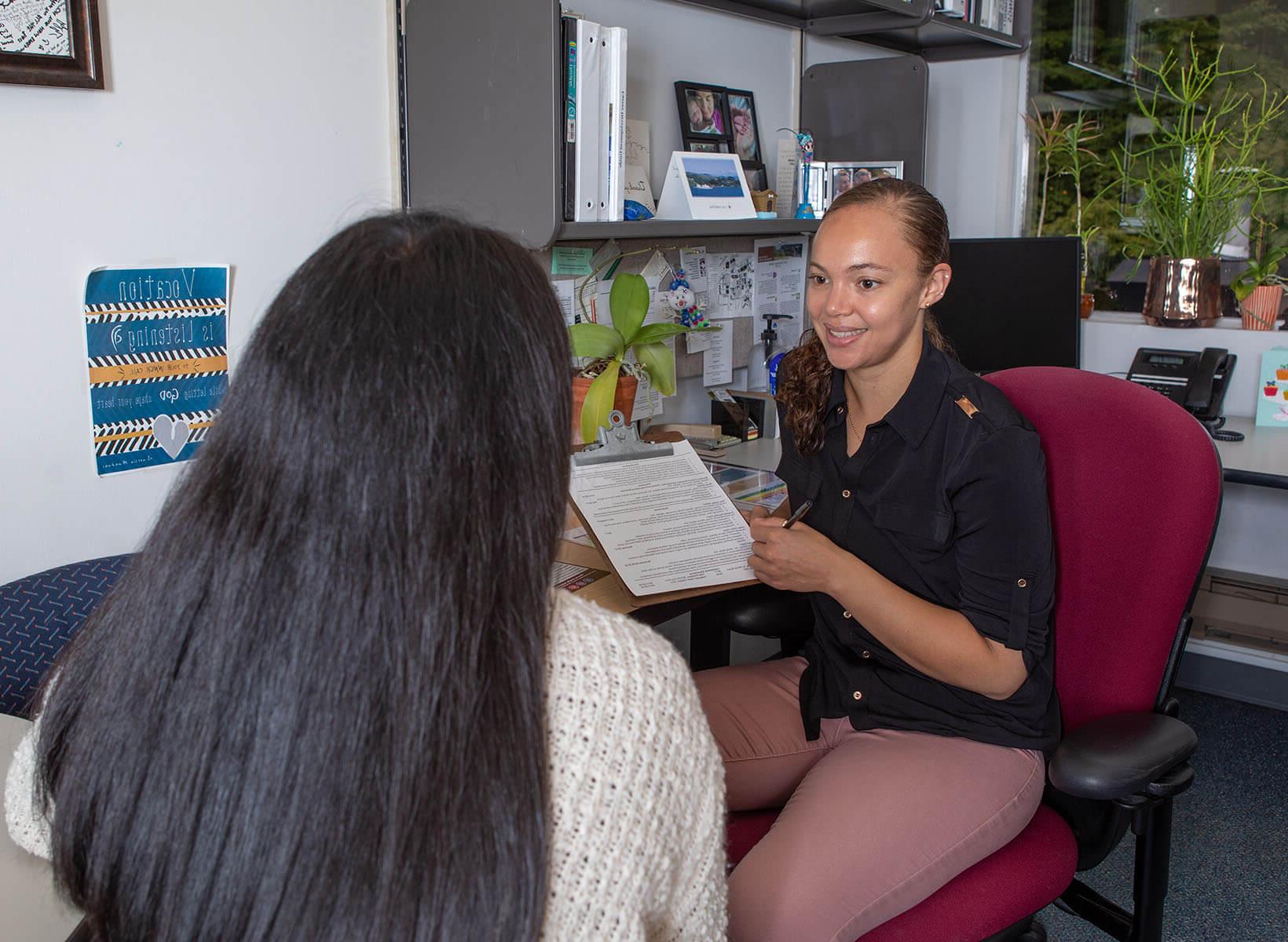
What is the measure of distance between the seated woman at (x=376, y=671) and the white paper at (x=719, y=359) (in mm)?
1761

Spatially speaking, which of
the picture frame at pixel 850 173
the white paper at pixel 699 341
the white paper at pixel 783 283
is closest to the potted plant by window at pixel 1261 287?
the picture frame at pixel 850 173

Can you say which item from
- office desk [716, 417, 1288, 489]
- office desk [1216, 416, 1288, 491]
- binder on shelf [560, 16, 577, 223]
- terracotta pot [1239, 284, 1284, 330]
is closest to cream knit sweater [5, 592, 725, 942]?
binder on shelf [560, 16, 577, 223]

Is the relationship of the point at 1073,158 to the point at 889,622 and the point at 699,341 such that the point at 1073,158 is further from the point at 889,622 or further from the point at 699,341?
the point at 889,622

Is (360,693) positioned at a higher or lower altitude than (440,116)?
lower

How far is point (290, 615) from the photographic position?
1.90ft

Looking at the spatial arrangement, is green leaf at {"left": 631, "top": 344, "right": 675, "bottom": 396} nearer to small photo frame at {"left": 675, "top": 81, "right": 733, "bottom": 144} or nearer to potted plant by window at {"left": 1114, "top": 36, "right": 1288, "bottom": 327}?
small photo frame at {"left": 675, "top": 81, "right": 733, "bottom": 144}

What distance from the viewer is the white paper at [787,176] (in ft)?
7.97

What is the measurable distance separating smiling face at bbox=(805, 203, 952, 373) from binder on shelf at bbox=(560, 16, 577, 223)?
1.67ft

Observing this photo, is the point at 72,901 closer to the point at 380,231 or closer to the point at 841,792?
the point at 380,231

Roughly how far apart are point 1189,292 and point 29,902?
2.76m

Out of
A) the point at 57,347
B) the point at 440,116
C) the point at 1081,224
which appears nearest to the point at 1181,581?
the point at 440,116

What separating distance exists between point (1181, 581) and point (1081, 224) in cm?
214

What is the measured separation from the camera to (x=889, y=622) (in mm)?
1253

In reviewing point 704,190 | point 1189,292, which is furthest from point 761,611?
point 1189,292
